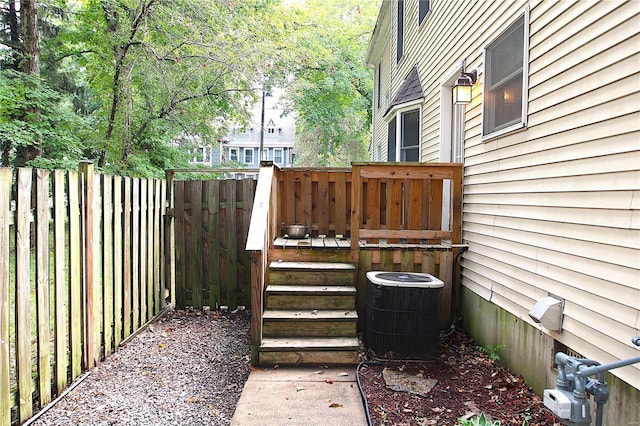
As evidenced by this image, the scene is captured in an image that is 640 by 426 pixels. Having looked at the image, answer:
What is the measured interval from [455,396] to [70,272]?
3.16 metres

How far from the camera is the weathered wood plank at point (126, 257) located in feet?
14.5

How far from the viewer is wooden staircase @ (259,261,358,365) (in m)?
3.91

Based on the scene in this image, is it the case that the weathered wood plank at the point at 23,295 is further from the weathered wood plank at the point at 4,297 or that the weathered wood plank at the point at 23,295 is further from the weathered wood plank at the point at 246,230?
the weathered wood plank at the point at 246,230

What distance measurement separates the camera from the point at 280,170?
584cm

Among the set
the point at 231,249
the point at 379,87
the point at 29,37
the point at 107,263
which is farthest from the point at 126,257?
the point at 379,87

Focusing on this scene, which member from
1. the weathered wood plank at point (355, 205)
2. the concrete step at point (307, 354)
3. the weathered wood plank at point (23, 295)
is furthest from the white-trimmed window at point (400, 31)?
the weathered wood plank at point (23, 295)

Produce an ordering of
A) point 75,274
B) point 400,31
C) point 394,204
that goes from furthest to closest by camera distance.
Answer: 1. point 400,31
2. point 394,204
3. point 75,274

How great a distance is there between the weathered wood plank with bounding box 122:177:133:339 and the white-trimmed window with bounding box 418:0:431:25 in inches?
208

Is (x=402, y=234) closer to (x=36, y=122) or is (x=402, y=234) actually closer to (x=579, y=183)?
(x=579, y=183)

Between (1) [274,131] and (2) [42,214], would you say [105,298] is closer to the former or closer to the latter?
(2) [42,214]

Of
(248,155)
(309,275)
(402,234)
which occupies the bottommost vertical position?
(309,275)

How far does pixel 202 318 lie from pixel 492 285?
3.49m

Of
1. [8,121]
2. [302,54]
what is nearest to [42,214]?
[8,121]

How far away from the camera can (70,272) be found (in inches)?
135
